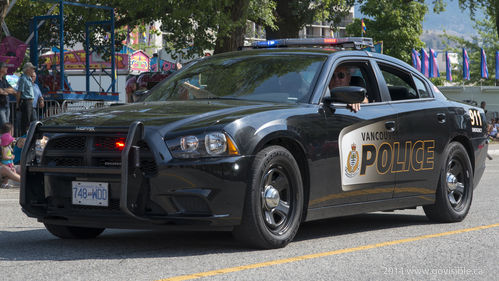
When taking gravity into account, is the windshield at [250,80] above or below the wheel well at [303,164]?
above

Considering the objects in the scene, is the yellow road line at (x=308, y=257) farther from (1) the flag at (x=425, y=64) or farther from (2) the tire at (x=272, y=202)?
(1) the flag at (x=425, y=64)

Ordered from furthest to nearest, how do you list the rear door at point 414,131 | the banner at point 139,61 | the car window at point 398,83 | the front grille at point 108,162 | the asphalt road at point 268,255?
the banner at point 139,61
the car window at point 398,83
the rear door at point 414,131
the front grille at point 108,162
the asphalt road at point 268,255

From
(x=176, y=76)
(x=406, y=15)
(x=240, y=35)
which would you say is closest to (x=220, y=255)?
(x=176, y=76)

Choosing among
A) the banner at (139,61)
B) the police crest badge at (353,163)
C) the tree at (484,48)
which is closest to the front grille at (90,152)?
the police crest badge at (353,163)

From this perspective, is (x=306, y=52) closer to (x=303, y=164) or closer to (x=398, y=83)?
(x=398, y=83)

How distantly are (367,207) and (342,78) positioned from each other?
3.79 feet

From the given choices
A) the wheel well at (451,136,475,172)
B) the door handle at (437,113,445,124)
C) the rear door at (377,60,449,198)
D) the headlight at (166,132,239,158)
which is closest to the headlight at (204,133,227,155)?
the headlight at (166,132,239,158)

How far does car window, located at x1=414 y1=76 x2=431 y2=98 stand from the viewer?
873 centimetres

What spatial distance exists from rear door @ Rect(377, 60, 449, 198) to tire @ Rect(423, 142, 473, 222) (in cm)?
13

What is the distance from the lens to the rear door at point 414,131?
790 cm

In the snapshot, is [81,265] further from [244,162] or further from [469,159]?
[469,159]

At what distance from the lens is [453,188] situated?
28.6ft

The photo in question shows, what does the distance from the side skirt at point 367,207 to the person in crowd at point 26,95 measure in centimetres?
1014

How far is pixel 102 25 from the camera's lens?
2497cm
